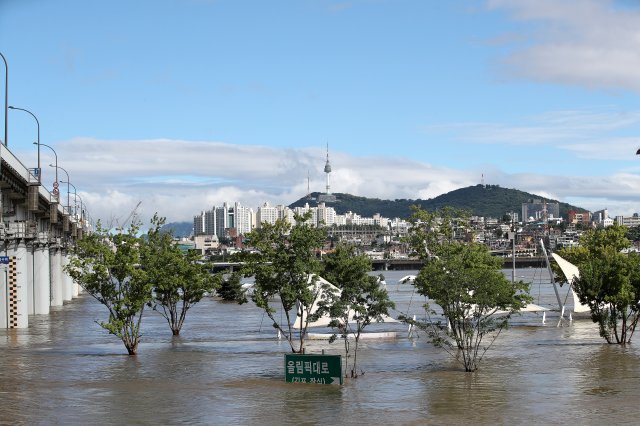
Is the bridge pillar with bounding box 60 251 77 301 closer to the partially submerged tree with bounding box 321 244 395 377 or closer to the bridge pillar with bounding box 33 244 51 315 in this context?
the bridge pillar with bounding box 33 244 51 315

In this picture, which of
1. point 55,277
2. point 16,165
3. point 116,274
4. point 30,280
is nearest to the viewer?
point 116,274

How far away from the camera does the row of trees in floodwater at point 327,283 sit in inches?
1380

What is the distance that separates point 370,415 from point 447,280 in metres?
9.63

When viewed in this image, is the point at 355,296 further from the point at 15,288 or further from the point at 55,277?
the point at 55,277

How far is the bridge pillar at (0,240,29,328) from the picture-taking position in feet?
185

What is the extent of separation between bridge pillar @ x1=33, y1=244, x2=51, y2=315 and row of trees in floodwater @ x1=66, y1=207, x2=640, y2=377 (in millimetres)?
19440

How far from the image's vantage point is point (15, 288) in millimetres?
56406

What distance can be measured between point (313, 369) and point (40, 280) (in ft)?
140

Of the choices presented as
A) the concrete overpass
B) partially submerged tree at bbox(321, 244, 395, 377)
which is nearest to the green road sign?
partially submerged tree at bbox(321, 244, 395, 377)

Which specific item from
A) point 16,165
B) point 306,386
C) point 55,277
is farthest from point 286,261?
point 55,277

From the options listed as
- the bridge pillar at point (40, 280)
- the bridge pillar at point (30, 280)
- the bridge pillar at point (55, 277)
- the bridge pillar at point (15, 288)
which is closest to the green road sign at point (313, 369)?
the bridge pillar at point (15, 288)

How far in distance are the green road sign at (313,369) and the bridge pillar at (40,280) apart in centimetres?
3889

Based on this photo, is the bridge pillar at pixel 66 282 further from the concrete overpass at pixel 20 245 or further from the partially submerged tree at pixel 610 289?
the partially submerged tree at pixel 610 289

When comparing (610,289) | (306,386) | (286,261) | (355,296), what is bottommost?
(306,386)
